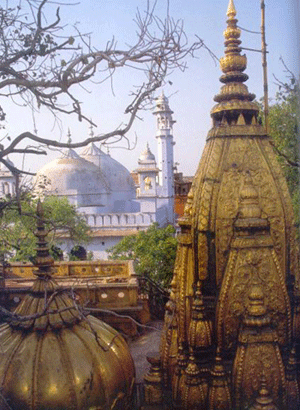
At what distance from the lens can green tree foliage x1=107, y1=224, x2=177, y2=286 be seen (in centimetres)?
1283

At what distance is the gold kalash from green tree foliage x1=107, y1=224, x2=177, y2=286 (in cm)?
760

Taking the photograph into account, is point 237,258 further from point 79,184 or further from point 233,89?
point 79,184

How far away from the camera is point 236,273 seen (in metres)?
4.35

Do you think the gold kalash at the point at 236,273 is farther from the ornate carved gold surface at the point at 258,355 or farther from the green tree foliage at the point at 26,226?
the green tree foliage at the point at 26,226

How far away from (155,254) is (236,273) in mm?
8980

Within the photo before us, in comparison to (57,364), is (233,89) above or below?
above

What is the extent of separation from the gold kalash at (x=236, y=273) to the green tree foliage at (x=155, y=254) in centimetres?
760

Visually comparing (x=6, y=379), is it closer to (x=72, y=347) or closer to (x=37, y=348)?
(x=37, y=348)

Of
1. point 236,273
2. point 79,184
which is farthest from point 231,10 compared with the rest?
point 79,184

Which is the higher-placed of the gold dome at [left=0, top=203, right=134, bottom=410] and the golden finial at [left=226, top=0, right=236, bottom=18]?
the golden finial at [left=226, top=0, right=236, bottom=18]

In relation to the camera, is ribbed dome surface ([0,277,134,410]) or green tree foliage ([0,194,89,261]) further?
green tree foliage ([0,194,89,261])

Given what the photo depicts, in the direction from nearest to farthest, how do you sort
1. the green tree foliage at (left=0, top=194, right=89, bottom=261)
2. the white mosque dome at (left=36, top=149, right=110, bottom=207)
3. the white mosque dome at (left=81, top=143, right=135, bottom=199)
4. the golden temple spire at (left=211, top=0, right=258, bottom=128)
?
the golden temple spire at (left=211, top=0, right=258, bottom=128)
the green tree foliage at (left=0, top=194, right=89, bottom=261)
the white mosque dome at (left=36, top=149, right=110, bottom=207)
the white mosque dome at (left=81, top=143, right=135, bottom=199)

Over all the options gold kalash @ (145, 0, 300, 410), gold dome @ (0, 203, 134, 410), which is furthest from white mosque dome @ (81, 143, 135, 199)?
gold kalash @ (145, 0, 300, 410)

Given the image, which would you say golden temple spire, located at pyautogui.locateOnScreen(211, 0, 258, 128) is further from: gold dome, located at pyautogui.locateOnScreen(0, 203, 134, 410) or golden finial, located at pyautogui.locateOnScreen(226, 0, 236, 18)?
gold dome, located at pyautogui.locateOnScreen(0, 203, 134, 410)
